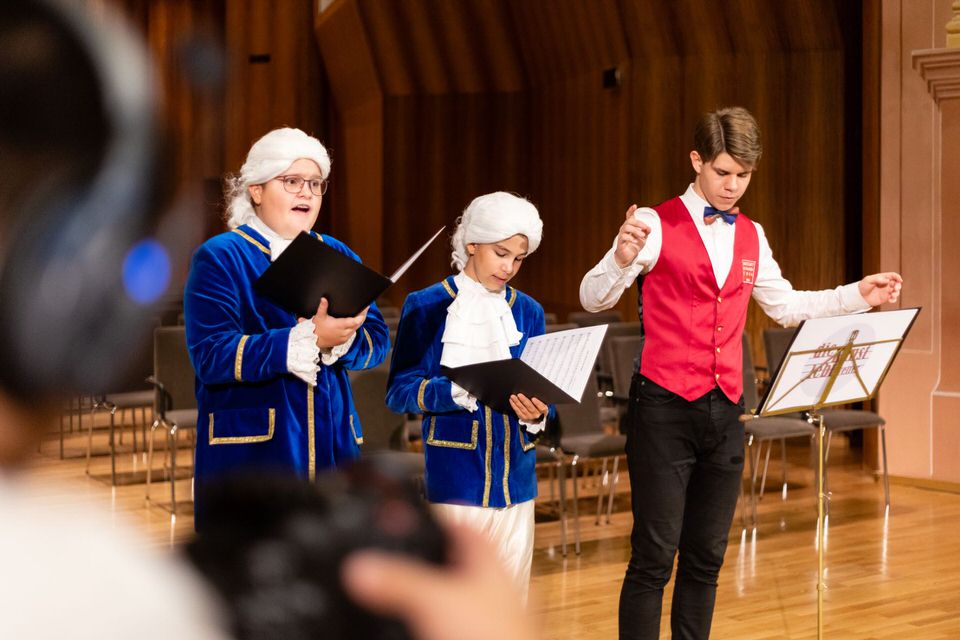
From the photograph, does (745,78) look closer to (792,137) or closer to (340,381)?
(792,137)

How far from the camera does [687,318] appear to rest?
2.93 meters

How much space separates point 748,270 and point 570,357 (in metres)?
0.58

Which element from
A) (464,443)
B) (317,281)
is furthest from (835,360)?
(317,281)

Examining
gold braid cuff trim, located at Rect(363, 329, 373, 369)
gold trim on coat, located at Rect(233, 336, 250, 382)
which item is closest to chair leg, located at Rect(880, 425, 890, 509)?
gold braid cuff trim, located at Rect(363, 329, 373, 369)

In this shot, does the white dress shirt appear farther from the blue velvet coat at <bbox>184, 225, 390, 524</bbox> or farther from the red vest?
the blue velvet coat at <bbox>184, 225, 390, 524</bbox>

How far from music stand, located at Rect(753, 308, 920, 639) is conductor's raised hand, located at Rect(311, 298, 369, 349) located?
3.96 feet

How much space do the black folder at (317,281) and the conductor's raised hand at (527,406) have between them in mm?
626

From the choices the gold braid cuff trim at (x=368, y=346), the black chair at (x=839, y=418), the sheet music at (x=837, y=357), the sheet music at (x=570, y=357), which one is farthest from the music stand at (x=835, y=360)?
the black chair at (x=839, y=418)

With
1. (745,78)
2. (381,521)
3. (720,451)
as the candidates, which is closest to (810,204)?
(745,78)

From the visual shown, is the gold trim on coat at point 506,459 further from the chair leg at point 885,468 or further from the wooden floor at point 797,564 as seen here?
the chair leg at point 885,468

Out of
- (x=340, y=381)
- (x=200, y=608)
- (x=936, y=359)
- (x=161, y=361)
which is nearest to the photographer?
(x=200, y=608)

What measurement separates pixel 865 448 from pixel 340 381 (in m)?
5.68

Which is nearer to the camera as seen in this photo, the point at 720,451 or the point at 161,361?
the point at 720,451

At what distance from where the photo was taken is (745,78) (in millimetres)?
8328
